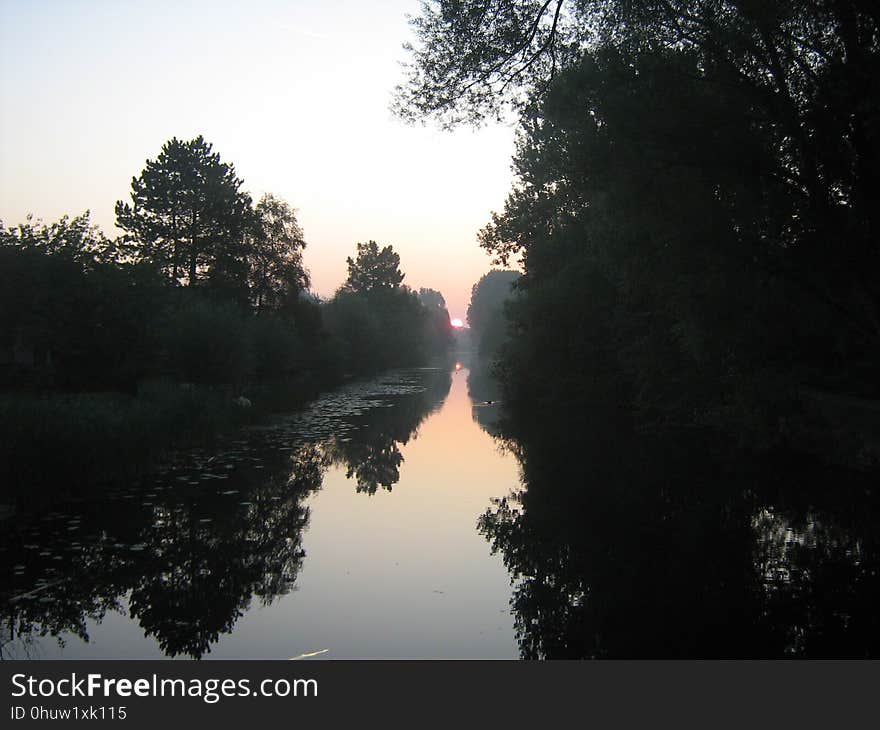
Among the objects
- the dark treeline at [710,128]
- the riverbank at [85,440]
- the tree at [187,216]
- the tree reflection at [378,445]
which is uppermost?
the tree at [187,216]

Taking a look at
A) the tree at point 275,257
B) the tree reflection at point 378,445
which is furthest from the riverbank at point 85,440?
the tree at point 275,257

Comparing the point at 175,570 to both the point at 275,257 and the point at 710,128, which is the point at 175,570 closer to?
the point at 710,128

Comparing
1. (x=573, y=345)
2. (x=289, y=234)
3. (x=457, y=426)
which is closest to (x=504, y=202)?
(x=573, y=345)

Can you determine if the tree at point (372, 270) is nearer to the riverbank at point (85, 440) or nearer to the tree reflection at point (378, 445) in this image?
the tree reflection at point (378, 445)

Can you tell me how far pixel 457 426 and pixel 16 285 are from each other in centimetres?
1783

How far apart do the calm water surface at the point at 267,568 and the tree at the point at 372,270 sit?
79.1m

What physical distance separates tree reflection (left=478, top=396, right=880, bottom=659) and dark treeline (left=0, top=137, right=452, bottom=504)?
27.7 ft

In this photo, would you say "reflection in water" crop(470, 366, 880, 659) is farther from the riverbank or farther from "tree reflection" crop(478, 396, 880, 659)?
the riverbank

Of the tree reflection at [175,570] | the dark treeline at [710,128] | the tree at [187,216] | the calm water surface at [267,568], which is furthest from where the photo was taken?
the tree at [187,216]

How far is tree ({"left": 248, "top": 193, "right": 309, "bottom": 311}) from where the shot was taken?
59219mm

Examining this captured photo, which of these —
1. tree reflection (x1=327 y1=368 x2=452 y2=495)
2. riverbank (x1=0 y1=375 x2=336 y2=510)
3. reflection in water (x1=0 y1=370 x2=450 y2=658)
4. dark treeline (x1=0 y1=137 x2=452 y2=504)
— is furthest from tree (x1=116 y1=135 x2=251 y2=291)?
reflection in water (x1=0 y1=370 x2=450 y2=658)

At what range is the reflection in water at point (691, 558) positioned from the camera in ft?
23.5

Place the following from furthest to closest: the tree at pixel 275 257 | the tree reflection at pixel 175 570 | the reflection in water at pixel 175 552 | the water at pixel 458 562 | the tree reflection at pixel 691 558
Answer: the tree at pixel 275 257, the reflection in water at pixel 175 552, the tree reflection at pixel 175 570, the water at pixel 458 562, the tree reflection at pixel 691 558
